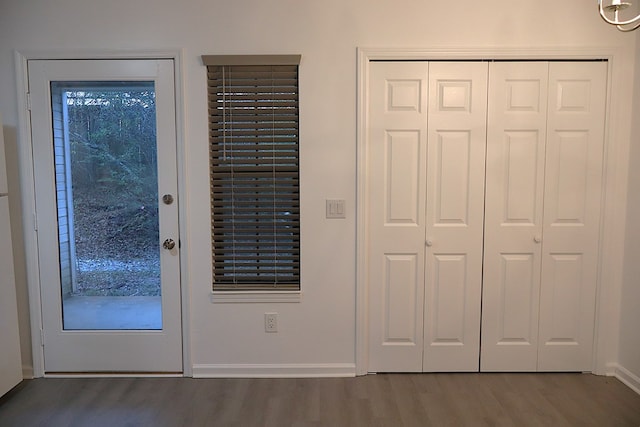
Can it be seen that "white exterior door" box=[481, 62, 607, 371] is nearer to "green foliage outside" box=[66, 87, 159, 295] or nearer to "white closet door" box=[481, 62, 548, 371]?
"white closet door" box=[481, 62, 548, 371]

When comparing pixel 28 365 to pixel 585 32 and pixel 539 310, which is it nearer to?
pixel 539 310

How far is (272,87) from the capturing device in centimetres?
260

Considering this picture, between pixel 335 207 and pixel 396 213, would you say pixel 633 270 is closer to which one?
pixel 396 213

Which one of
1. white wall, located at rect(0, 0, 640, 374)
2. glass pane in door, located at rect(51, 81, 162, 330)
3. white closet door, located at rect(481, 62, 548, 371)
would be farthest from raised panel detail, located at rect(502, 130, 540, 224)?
glass pane in door, located at rect(51, 81, 162, 330)

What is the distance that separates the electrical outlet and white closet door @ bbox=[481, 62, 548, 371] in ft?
4.50

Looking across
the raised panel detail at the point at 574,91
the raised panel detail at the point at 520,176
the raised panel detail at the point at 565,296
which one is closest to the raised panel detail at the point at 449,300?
the raised panel detail at the point at 520,176

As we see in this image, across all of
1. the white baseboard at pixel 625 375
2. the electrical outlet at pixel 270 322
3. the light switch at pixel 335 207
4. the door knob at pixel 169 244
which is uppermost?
the light switch at pixel 335 207

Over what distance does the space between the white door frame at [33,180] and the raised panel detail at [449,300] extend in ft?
5.37

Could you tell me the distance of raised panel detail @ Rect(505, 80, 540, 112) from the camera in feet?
8.53

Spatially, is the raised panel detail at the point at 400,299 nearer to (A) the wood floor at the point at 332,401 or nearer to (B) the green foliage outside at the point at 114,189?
(A) the wood floor at the point at 332,401

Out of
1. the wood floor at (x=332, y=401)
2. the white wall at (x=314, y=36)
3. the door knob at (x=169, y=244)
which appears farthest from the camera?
the door knob at (x=169, y=244)

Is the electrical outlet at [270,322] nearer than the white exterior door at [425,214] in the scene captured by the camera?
No

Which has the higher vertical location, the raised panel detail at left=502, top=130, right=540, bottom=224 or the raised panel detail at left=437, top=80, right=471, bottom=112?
the raised panel detail at left=437, top=80, right=471, bottom=112

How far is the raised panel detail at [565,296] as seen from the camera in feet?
8.86
